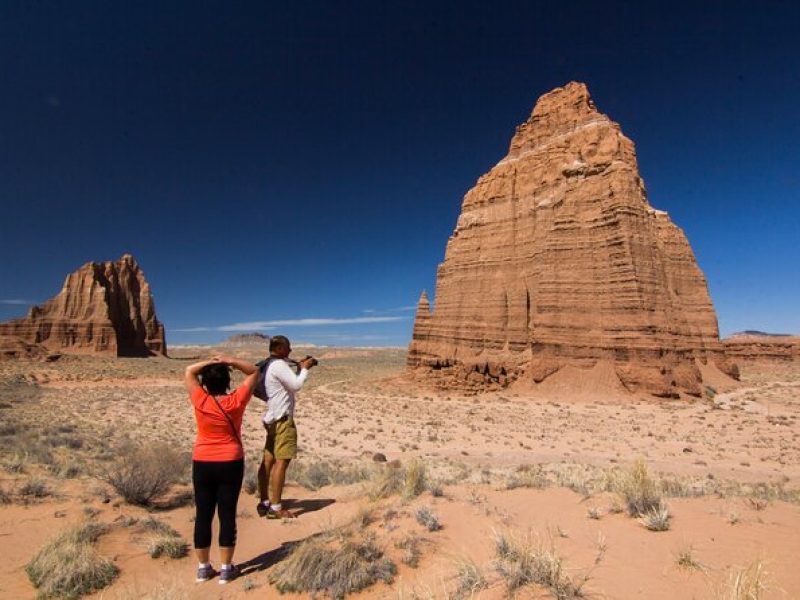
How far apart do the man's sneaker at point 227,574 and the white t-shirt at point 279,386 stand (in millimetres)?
1799

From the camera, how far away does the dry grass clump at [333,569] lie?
4.10 metres

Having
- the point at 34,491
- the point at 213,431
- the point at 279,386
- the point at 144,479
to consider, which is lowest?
the point at 34,491

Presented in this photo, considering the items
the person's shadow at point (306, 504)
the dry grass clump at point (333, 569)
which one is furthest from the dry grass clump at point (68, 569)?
the person's shadow at point (306, 504)

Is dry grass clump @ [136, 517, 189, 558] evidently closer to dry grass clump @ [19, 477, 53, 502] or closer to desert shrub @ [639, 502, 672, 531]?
dry grass clump @ [19, 477, 53, 502]

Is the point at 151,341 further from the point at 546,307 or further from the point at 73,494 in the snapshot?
the point at 73,494

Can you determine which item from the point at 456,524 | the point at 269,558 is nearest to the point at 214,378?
the point at 269,558

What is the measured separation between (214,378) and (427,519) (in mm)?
2945

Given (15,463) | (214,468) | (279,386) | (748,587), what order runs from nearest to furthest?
1. (748,587)
2. (214,468)
3. (279,386)
4. (15,463)

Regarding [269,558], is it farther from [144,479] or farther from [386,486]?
[144,479]

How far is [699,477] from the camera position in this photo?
1127 centimetres

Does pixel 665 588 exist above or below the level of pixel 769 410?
above

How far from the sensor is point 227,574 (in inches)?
170

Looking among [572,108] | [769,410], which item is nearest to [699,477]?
[769,410]

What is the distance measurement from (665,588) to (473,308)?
3331cm
